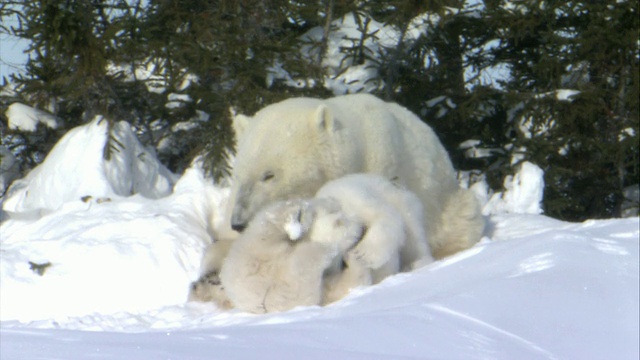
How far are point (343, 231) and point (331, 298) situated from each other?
1.00ft

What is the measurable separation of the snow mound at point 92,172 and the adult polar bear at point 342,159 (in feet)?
7.56

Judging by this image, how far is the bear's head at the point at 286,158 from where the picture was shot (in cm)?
516

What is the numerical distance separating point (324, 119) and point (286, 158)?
312mm

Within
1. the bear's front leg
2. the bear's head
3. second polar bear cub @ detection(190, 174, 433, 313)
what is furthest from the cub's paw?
the bear's front leg

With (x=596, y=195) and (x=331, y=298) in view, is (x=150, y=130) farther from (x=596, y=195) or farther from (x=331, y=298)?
(x=331, y=298)

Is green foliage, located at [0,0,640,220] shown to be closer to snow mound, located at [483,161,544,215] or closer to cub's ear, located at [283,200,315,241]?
snow mound, located at [483,161,544,215]

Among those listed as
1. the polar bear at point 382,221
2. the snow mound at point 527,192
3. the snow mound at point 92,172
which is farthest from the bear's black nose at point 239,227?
the snow mound at point 527,192

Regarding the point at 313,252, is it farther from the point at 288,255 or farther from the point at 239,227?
the point at 239,227

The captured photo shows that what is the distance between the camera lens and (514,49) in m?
10.6

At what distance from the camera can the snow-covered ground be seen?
2.48 meters

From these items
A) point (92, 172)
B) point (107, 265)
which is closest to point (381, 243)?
point (107, 265)

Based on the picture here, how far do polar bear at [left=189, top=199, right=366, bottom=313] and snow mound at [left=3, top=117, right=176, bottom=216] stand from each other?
351 centimetres

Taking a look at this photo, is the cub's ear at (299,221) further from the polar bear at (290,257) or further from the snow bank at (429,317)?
the snow bank at (429,317)

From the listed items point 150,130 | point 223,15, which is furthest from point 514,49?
point 150,130
